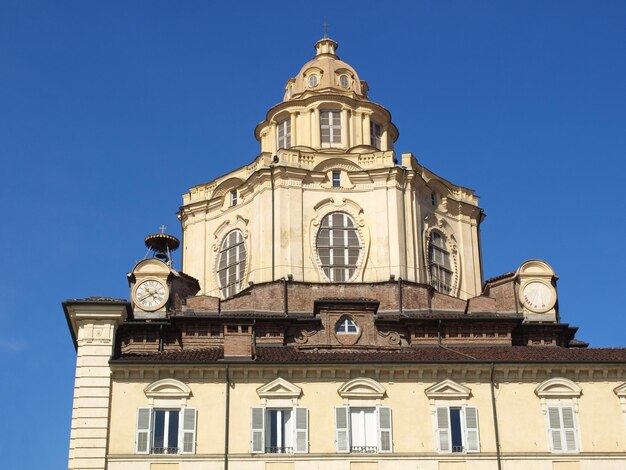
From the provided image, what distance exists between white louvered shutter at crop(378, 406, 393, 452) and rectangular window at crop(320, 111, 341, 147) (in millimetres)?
28419

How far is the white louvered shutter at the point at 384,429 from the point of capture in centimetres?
4766

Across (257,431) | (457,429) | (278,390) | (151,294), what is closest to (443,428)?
(457,429)

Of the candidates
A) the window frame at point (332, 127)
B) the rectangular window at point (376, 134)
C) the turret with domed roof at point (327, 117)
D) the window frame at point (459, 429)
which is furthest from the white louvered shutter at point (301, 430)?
the rectangular window at point (376, 134)

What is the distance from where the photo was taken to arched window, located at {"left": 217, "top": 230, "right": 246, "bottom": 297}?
223 ft

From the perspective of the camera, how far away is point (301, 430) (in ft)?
157

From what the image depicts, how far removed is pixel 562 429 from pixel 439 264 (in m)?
22.0

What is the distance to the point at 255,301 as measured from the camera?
6275 centimetres

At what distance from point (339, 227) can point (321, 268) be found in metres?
2.95

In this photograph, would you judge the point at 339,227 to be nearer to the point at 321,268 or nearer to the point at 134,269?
the point at 321,268

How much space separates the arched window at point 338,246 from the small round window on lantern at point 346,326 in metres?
9.33

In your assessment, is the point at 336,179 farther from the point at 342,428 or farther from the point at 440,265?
the point at 342,428

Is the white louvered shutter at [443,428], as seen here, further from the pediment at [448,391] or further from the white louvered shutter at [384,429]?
the white louvered shutter at [384,429]

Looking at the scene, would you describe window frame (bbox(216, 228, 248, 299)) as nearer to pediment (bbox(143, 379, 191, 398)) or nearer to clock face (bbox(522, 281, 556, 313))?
clock face (bbox(522, 281, 556, 313))

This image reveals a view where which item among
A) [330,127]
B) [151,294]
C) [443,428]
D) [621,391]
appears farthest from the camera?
[330,127]
